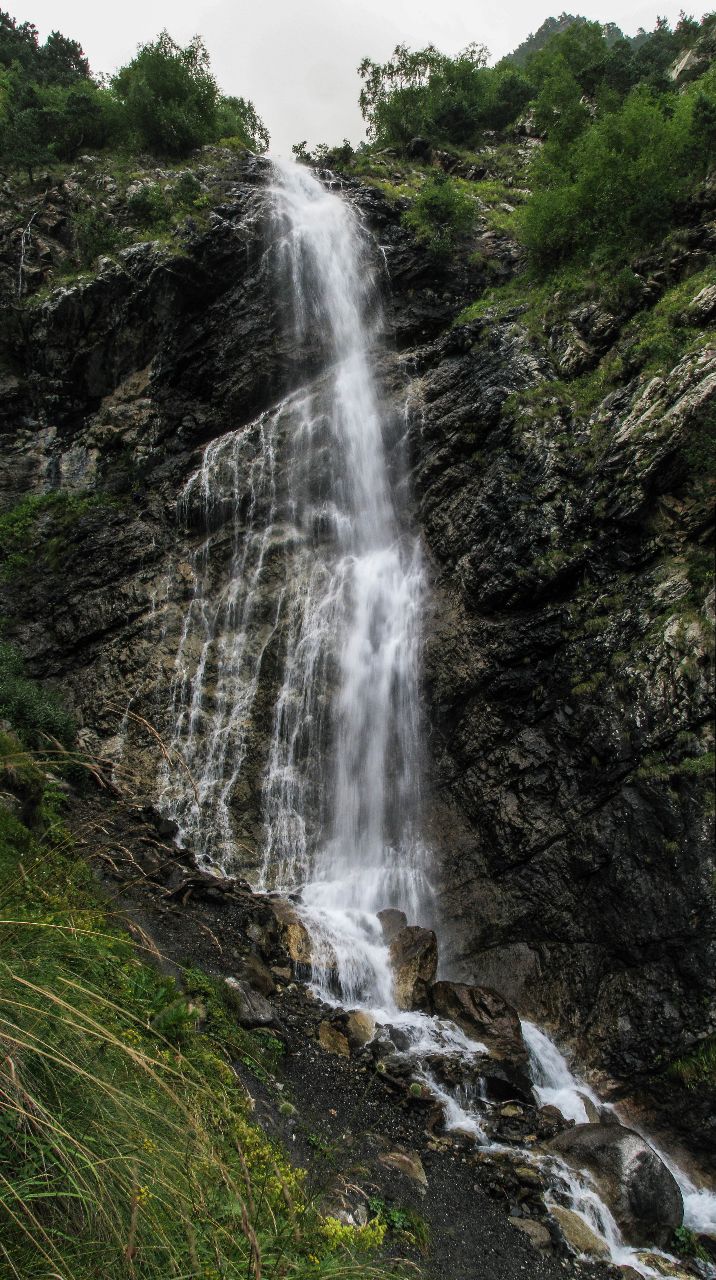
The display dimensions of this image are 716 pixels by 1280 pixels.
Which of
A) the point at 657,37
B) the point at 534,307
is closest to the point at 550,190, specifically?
the point at 534,307

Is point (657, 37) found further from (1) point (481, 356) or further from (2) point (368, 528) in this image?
(2) point (368, 528)

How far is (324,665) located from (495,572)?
425 centimetres

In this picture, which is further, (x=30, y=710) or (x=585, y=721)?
(x=30, y=710)

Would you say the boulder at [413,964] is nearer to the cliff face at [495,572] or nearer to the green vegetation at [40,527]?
the cliff face at [495,572]

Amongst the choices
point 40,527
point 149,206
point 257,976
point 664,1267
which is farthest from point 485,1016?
point 149,206

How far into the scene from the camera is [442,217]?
66.9 feet

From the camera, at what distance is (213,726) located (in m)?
14.1

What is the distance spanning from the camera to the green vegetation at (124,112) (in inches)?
923

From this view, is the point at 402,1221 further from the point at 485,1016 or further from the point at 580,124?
the point at 580,124

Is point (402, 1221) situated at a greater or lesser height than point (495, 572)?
lesser

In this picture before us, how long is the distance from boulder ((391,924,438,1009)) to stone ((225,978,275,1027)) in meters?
2.23

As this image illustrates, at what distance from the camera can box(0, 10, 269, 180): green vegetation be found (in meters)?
23.4

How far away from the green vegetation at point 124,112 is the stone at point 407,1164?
30002 millimetres

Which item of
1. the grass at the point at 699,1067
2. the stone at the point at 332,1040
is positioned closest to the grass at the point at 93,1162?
the stone at the point at 332,1040
